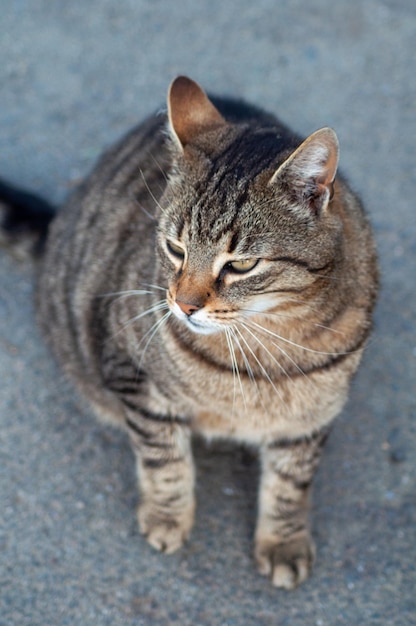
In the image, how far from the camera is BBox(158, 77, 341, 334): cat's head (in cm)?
175

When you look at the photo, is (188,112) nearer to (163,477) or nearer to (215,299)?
(215,299)

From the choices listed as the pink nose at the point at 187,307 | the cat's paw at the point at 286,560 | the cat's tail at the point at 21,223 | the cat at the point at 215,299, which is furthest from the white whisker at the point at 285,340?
the cat's tail at the point at 21,223

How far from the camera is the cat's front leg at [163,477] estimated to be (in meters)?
2.23

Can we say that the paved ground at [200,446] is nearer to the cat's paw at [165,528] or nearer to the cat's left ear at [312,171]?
the cat's paw at [165,528]

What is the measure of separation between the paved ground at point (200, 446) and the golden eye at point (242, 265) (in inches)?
39.1

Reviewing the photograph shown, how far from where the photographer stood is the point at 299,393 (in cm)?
206

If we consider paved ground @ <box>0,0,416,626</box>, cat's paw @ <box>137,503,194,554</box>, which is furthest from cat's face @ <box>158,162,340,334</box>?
paved ground @ <box>0,0,416,626</box>

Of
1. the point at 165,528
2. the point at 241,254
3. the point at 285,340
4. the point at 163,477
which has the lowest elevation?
the point at 165,528

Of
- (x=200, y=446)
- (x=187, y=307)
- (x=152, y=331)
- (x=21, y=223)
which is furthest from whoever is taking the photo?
(x=21, y=223)

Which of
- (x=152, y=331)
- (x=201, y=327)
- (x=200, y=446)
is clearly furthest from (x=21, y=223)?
(x=201, y=327)

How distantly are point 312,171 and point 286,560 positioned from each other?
1.24m

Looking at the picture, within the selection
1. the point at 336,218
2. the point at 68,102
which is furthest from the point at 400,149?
the point at 336,218

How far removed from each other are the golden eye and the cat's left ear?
180mm

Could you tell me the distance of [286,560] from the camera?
2287 mm
